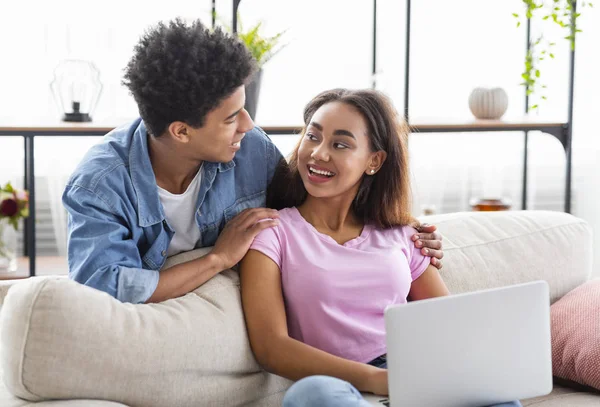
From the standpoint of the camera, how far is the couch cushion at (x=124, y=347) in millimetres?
1607

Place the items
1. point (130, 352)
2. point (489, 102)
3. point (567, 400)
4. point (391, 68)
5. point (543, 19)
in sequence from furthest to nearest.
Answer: point (391, 68) < point (489, 102) < point (543, 19) < point (567, 400) < point (130, 352)

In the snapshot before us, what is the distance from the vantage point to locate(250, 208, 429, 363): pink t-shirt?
1.91 meters

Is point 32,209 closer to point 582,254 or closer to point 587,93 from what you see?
point 582,254

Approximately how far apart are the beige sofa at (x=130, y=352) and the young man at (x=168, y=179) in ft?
0.20

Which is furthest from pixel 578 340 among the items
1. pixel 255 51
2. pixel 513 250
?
pixel 255 51

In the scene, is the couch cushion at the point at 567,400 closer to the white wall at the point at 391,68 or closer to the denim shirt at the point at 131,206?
the denim shirt at the point at 131,206

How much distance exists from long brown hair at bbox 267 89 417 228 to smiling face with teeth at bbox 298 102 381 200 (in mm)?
38

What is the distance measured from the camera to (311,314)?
6.27ft

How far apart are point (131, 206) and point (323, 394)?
58 centimetres

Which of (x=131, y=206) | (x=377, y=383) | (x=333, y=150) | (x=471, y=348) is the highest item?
(x=333, y=150)

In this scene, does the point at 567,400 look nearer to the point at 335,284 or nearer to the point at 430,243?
the point at 430,243

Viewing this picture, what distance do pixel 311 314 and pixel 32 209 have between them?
4.62 feet

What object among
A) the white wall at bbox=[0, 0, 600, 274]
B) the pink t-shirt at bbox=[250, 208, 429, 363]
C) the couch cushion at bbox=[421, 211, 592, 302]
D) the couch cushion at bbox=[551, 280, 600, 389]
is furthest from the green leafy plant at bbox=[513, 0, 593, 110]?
the pink t-shirt at bbox=[250, 208, 429, 363]

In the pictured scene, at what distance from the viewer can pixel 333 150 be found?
1970 mm
